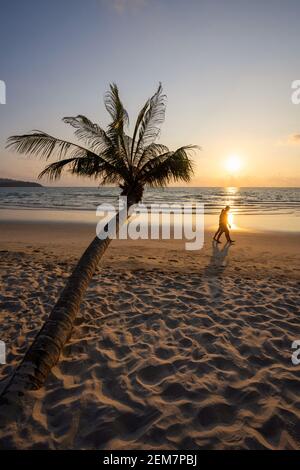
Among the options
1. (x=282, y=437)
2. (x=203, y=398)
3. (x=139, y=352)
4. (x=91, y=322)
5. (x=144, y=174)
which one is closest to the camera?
(x=282, y=437)

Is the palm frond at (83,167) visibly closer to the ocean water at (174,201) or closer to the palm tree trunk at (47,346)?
the palm tree trunk at (47,346)

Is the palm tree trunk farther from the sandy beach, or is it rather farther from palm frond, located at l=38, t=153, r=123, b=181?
palm frond, located at l=38, t=153, r=123, b=181

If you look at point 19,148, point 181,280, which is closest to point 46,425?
point 181,280

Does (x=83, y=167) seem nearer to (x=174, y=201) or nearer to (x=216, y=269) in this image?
(x=216, y=269)

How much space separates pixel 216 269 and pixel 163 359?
5.37 metres

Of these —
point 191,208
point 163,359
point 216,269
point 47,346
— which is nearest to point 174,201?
point 191,208

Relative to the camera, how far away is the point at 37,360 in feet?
12.5

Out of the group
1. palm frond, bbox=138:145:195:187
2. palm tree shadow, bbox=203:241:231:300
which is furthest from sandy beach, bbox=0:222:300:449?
palm frond, bbox=138:145:195:187

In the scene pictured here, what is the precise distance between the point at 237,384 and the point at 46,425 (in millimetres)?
2512

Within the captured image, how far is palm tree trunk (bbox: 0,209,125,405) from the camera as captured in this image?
3.49 metres

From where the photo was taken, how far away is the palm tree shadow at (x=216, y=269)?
23.8 ft

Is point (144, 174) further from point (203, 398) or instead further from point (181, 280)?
point (203, 398)

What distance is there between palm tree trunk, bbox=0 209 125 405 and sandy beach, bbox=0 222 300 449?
182 mm

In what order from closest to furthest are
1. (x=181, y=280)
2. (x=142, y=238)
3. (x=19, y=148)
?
(x=19, y=148) < (x=181, y=280) < (x=142, y=238)
